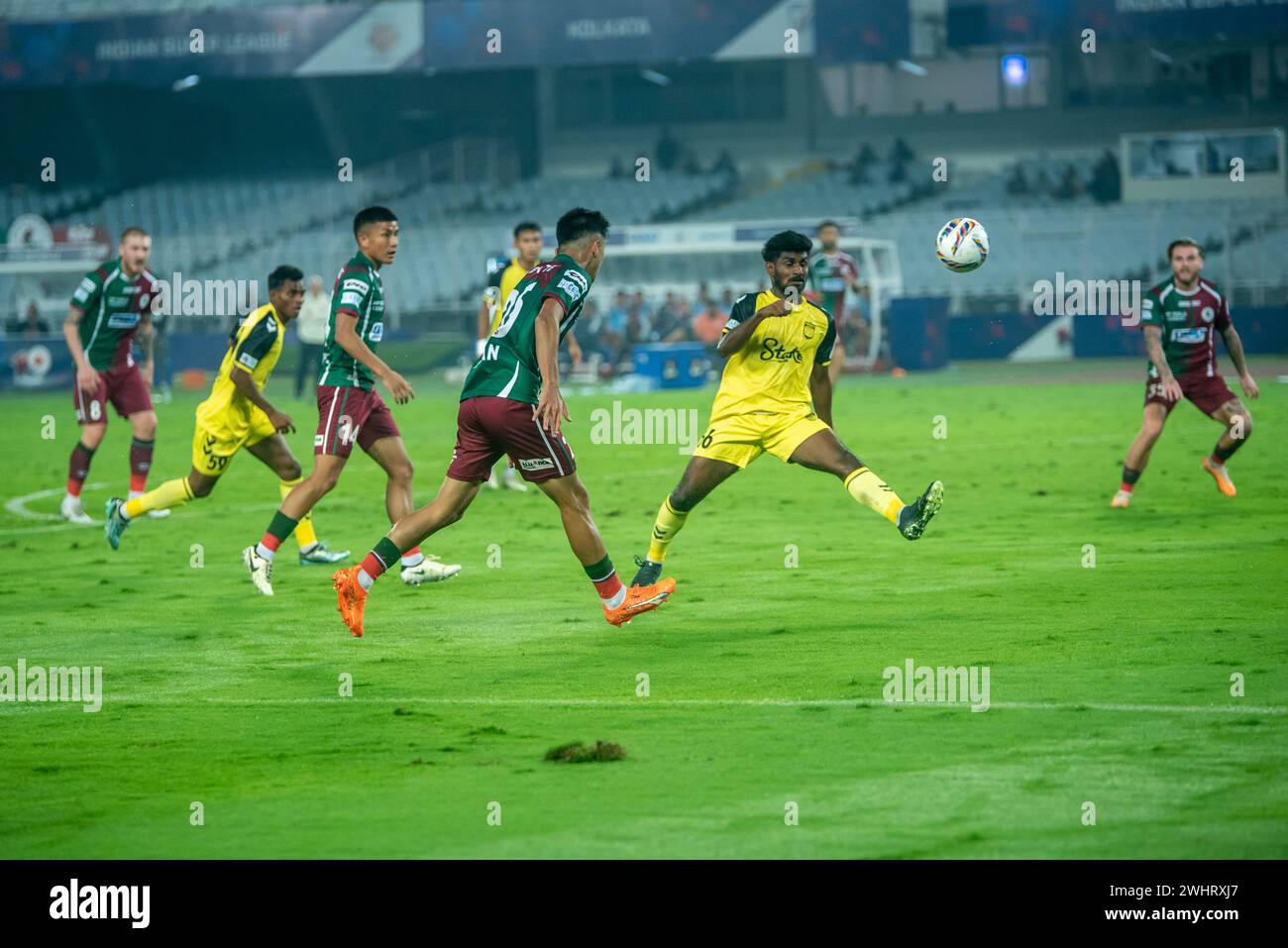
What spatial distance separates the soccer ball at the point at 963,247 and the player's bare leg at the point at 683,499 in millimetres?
3250

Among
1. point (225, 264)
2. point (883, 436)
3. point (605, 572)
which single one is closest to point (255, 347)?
point (605, 572)

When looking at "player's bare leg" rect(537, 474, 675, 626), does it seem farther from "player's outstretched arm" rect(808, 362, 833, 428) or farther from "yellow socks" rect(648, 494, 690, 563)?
"player's outstretched arm" rect(808, 362, 833, 428)

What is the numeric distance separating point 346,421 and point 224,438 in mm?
1326

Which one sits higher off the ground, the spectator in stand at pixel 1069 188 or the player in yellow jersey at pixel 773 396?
the spectator in stand at pixel 1069 188

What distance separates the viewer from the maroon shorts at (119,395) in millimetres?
15625

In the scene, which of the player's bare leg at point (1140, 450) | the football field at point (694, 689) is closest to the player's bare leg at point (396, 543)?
the football field at point (694, 689)

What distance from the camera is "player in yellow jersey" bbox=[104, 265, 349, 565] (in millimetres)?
11789

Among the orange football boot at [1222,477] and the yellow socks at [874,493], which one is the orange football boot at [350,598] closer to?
the yellow socks at [874,493]

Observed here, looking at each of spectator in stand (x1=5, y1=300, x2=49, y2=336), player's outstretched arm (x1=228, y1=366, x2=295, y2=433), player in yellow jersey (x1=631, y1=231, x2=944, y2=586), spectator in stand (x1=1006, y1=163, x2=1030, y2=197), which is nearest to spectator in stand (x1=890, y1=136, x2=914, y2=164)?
spectator in stand (x1=1006, y1=163, x2=1030, y2=197)

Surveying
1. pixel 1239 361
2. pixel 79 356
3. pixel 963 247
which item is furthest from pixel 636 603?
pixel 79 356

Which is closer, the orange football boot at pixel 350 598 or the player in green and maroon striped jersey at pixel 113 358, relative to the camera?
the orange football boot at pixel 350 598

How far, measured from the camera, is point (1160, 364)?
46.8ft

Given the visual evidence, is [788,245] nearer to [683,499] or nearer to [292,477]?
[683,499]

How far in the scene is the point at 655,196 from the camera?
52.6 metres
